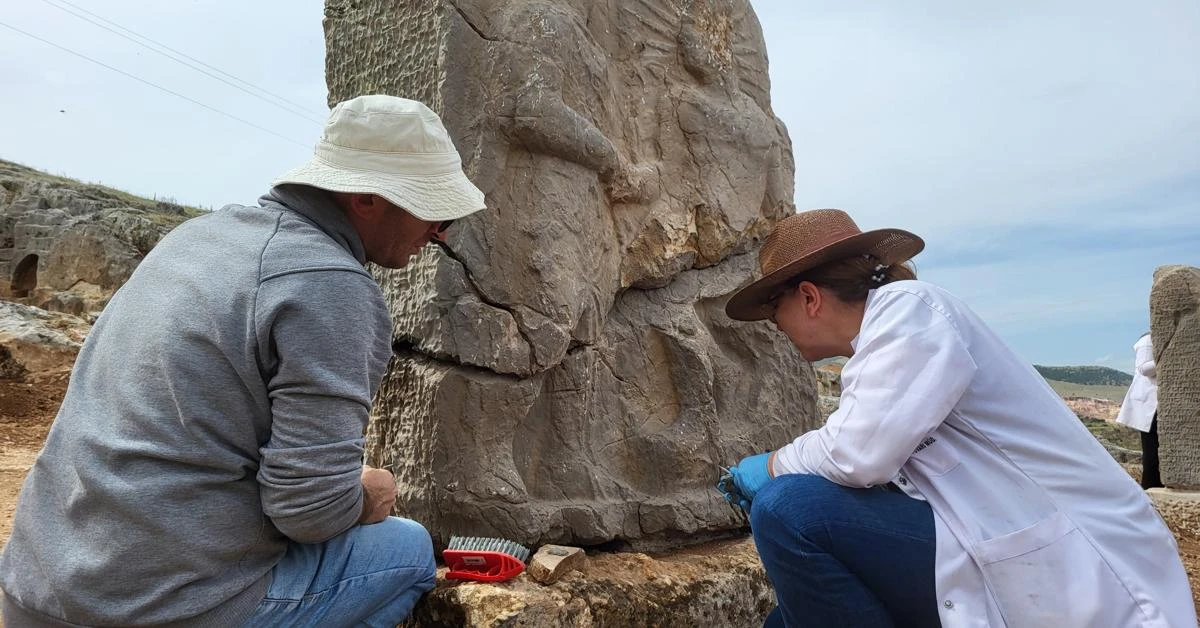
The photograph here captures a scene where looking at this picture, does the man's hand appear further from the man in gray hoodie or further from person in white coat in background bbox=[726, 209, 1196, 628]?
person in white coat in background bbox=[726, 209, 1196, 628]

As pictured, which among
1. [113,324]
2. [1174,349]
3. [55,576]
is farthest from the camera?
[1174,349]

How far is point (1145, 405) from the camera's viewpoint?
687 cm

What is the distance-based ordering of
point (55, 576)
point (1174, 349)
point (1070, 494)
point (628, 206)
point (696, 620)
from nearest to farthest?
point (55, 576)
point (1070, 494)
point (696, 620)
point (628, 206)
point (1174, 349)

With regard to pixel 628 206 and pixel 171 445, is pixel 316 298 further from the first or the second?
pixel 628 206

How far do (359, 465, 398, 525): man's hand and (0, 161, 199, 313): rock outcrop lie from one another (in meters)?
10.7

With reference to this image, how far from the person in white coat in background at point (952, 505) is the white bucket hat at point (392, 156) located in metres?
0.92

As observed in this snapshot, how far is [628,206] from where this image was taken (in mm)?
3105

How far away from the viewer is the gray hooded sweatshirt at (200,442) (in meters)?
1.48

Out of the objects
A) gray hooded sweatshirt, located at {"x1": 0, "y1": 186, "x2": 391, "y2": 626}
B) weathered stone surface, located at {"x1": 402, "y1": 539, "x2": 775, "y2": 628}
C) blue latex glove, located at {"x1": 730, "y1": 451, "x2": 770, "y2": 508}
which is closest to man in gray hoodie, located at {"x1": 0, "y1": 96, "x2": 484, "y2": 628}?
gray hooded sweatshirt, located at {"x1": 0, "y1": 186, "x2": 391, "y2": 626}

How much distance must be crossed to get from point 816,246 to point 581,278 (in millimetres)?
857

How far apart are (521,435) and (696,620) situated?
738 millimetres

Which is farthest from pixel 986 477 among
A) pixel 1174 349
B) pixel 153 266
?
pixel 1174 349

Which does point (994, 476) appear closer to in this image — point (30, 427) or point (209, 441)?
point (209, 441)

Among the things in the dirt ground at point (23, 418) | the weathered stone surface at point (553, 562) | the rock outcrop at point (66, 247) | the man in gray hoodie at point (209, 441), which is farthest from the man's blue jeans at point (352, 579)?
the rock outcrop at point (66, 247)
